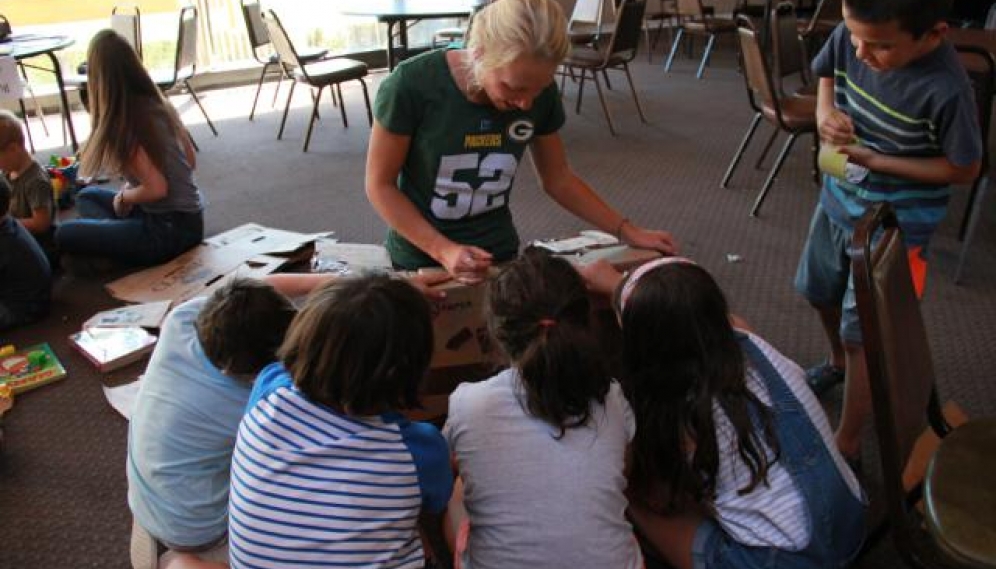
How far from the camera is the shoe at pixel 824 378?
2.09m

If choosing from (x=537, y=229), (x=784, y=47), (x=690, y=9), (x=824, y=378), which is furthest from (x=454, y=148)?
(x=690, y=9)

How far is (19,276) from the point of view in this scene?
8.12 ft

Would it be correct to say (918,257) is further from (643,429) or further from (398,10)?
(398,10)

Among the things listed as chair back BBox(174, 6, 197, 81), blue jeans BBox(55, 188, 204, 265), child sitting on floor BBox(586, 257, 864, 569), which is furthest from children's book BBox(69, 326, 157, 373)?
chair back BBox(174, 6, 197, 81)

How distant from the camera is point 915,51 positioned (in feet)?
4.84

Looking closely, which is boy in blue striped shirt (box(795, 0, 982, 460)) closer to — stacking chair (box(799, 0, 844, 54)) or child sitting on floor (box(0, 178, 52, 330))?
child sitting on floor (box(0, 178, 52, 330))

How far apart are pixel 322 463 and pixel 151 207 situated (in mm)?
2108

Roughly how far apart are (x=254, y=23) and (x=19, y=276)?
285cm

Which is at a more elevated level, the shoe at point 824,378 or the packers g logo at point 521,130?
the packers g logo at point 521,130

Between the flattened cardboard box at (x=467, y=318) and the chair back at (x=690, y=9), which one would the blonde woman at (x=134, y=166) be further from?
the chair back at (x=690, y=9)

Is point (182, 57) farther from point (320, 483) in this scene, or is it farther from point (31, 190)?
point (320, 483)

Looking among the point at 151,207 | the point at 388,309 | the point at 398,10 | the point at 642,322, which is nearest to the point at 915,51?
the point at 642,322

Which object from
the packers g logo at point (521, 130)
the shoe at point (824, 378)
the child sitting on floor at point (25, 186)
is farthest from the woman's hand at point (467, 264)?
the child sitting on floor at point (25, 186)

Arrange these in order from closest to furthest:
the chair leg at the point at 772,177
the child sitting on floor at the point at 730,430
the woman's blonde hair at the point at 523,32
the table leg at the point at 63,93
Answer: the child sitting on floor at the point at 730,430 < the woman's blonde hair at the point at 523,32 < the chair leg at the point at 772,177 < the table leg at the point at 63,93
